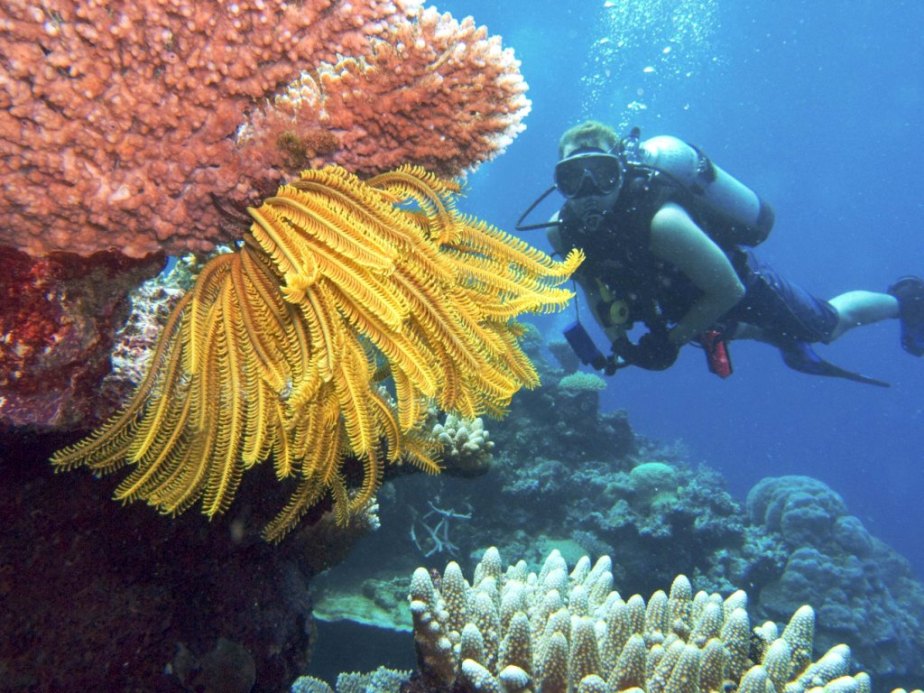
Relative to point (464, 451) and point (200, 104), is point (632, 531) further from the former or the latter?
point (200, 104)

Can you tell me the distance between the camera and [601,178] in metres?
6.97

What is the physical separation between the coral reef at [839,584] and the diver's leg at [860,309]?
5556 mm

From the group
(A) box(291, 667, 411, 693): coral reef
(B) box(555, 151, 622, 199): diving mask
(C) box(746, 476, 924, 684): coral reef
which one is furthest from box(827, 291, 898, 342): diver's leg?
(A) box(291, 667, 411, 693): coral reef

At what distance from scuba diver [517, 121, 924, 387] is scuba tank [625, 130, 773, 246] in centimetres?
2

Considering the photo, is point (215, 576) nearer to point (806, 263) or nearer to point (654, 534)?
point (654, 534)

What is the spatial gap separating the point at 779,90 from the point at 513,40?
1624 inches

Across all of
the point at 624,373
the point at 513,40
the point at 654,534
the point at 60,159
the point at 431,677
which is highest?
the point at 513,40

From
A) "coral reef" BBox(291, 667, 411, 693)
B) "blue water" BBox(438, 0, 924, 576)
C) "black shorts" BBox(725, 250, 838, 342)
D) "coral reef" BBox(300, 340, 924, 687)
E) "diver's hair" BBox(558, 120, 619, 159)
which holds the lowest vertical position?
"coral reef" BBox(291, 667, 411, 693)

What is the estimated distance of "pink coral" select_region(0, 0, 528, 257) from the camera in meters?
1.90

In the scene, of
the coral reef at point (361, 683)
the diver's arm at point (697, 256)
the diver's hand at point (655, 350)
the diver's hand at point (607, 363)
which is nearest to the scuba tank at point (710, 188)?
the diver's arm at point (697, 256)

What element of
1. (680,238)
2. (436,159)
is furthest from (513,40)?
(436,159)

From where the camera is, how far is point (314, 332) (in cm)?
217

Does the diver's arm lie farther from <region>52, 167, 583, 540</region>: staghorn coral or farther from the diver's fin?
<region>52, 167, 583, 540</region>: staghorn coral

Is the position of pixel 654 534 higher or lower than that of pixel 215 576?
higher
